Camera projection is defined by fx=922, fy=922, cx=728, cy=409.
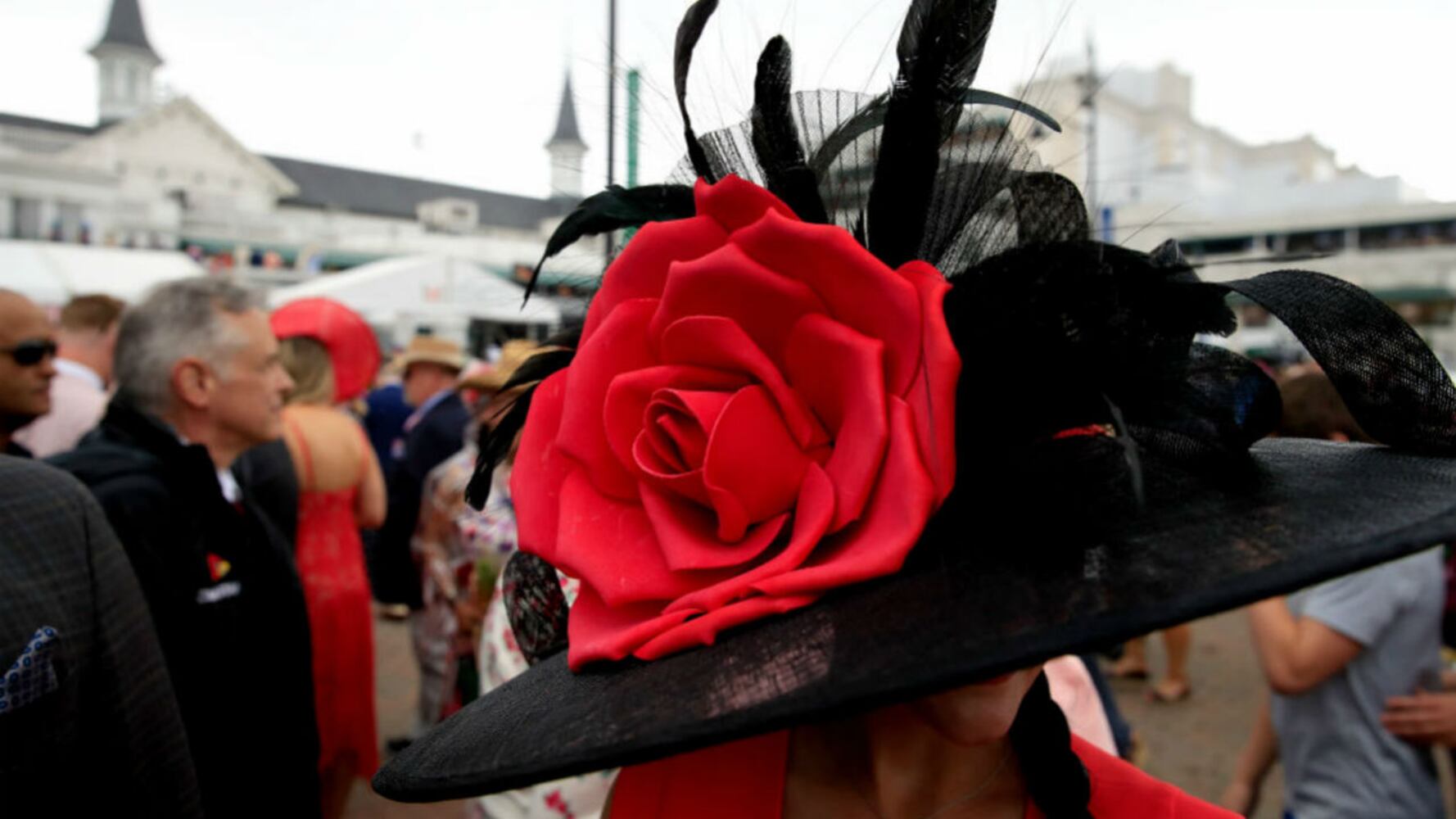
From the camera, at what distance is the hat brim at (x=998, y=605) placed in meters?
0.57

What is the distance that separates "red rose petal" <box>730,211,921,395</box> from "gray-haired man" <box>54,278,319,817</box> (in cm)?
186

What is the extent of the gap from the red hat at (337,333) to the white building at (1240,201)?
10.4ft

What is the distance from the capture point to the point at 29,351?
94.3 inches

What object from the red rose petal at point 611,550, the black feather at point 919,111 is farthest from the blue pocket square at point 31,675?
the black feather at point 919,111

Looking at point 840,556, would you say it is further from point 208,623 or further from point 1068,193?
point 208,623

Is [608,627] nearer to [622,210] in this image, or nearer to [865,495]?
[865,495]

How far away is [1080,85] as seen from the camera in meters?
1.11

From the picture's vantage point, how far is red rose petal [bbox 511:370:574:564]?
0.83 meters

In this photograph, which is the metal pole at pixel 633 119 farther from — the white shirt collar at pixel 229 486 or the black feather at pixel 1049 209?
the white shirt collar at pixel 229 486

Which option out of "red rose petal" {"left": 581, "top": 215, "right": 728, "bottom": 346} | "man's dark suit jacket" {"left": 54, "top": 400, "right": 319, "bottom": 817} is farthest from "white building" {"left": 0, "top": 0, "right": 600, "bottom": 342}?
"red rose petal" {"left": 581, "top": 215, "right": 728, "bottom": 346}

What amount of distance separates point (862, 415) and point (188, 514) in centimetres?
202

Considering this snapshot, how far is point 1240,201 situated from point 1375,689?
165 ft

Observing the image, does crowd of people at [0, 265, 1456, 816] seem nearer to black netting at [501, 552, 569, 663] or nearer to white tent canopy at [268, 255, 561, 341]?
black netting at [501, 552, 569, 663]

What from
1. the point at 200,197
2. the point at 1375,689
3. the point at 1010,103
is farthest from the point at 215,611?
the point at 200,197
